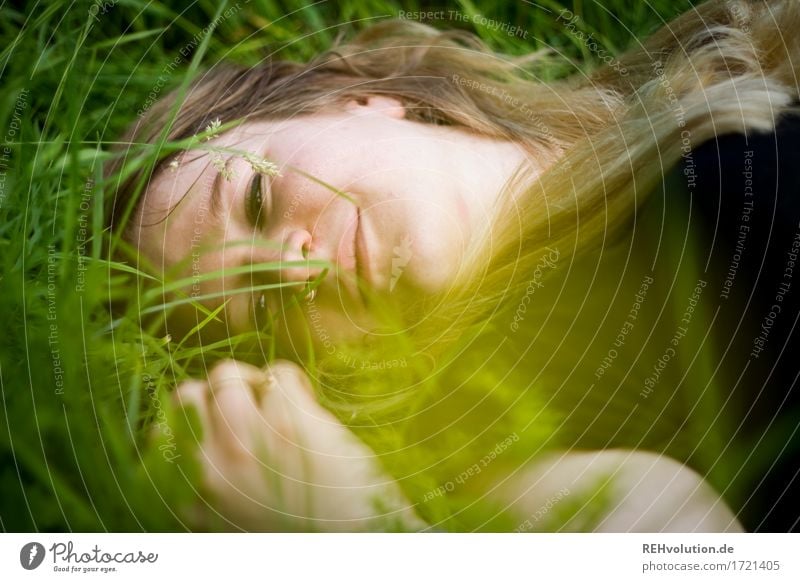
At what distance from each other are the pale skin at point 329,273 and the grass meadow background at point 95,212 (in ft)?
0.11

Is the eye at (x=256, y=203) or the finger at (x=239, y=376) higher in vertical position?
the eye at (x=256, y=203)

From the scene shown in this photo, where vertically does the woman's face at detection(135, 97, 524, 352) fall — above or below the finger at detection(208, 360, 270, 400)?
above

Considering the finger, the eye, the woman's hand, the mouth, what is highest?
the eye

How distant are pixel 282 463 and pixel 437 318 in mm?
141

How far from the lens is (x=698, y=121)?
0.58 metres

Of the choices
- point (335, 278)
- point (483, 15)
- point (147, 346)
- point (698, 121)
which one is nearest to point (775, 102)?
point (698, 121)

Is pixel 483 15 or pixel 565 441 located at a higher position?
pixel 483 15

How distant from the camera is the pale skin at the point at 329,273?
551 millimetres

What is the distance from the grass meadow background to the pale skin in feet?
0.11

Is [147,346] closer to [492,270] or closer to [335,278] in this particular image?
[335,278]

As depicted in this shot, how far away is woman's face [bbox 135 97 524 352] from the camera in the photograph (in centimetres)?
57

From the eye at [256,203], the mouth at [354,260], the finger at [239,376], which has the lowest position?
the finger at [239,376]

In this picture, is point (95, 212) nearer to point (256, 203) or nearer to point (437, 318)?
point (256, 203)
